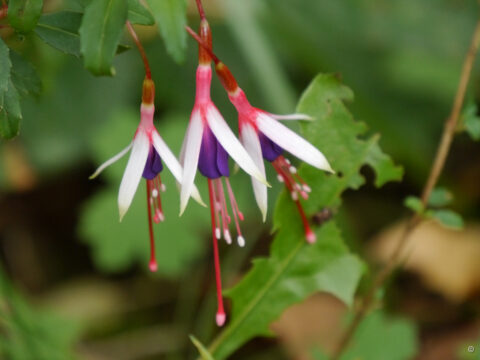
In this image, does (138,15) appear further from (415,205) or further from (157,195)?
(415,205)

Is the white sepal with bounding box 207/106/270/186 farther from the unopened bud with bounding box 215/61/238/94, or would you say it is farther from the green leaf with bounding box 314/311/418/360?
the green leaf with bounding box 314/311/418/360

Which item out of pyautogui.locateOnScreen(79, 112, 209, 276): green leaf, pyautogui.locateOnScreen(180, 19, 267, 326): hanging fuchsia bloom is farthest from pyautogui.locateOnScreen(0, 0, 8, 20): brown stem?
pyautogui.locateOnScreen(79, 112, 209, 276): green leaf

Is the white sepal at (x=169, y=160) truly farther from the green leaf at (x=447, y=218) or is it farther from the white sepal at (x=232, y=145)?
the green leaf at (x=447, y=218)

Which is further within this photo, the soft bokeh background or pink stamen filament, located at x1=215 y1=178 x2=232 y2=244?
the soft bokeh background

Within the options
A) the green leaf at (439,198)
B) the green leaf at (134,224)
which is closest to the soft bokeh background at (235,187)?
the green leaf at (134,224)

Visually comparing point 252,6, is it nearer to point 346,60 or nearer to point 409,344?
point 346,60

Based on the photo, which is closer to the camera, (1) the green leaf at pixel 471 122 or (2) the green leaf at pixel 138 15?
(2) the green leaf at pixel 138 15

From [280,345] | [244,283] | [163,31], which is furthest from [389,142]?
[163,31]
